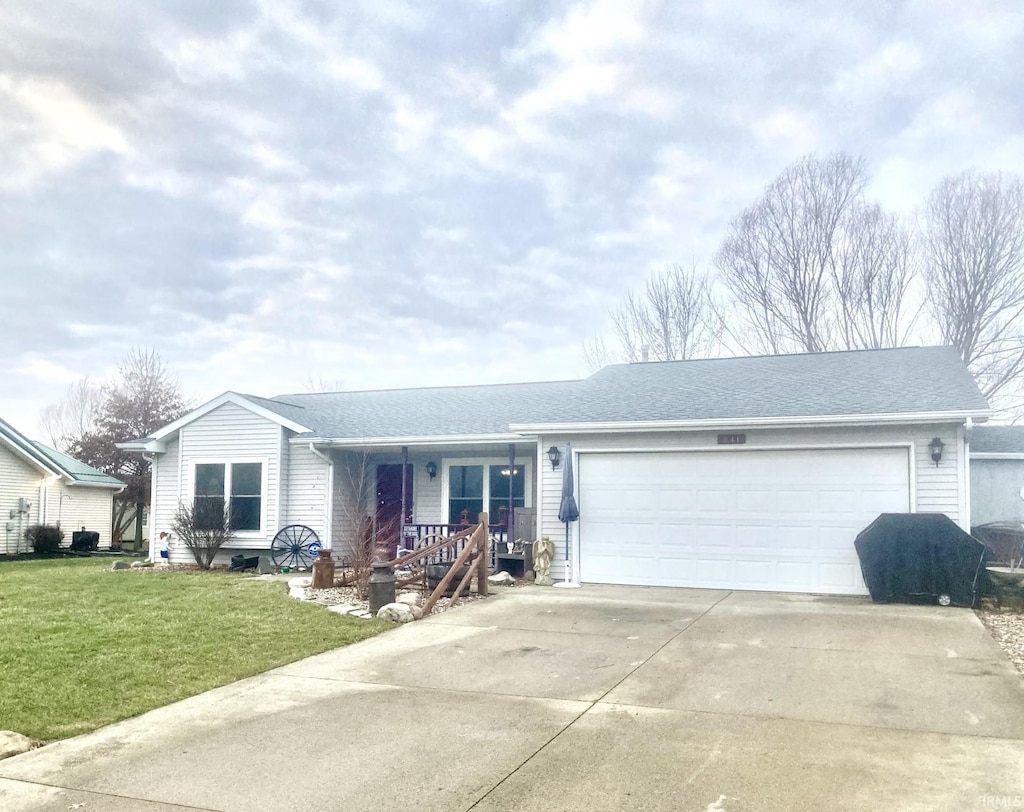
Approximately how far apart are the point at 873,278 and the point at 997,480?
1065 cm

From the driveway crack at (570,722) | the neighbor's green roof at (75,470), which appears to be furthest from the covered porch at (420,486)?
the neighbor's green roof at (75,470)

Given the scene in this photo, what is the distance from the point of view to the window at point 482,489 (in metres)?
16.1

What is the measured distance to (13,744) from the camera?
15.4ft

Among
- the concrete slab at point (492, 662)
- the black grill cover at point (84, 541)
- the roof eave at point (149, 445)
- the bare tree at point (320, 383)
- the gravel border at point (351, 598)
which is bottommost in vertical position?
the black grill cover at point (84, 541)

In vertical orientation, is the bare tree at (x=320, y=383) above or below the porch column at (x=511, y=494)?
above

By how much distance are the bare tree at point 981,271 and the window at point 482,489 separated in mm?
14664

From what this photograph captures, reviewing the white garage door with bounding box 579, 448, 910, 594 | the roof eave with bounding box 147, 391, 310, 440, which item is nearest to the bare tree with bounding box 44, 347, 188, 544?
the roof eave with bounding box 147, 391, 310, 440

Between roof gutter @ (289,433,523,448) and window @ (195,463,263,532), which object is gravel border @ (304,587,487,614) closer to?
roof gutter @ (289,433,523,448)

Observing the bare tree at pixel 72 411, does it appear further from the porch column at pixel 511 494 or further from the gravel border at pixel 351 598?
the gravel border at pixel 351 598

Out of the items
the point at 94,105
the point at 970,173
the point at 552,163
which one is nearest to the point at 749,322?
the point at 970,173

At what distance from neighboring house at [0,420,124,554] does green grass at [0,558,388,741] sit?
33.8 feet

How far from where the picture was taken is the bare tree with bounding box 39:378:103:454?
41.1 metres

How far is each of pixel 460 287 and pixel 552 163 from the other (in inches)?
364

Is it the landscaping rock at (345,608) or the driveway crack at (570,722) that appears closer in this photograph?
the driveway crack at (570,722)
